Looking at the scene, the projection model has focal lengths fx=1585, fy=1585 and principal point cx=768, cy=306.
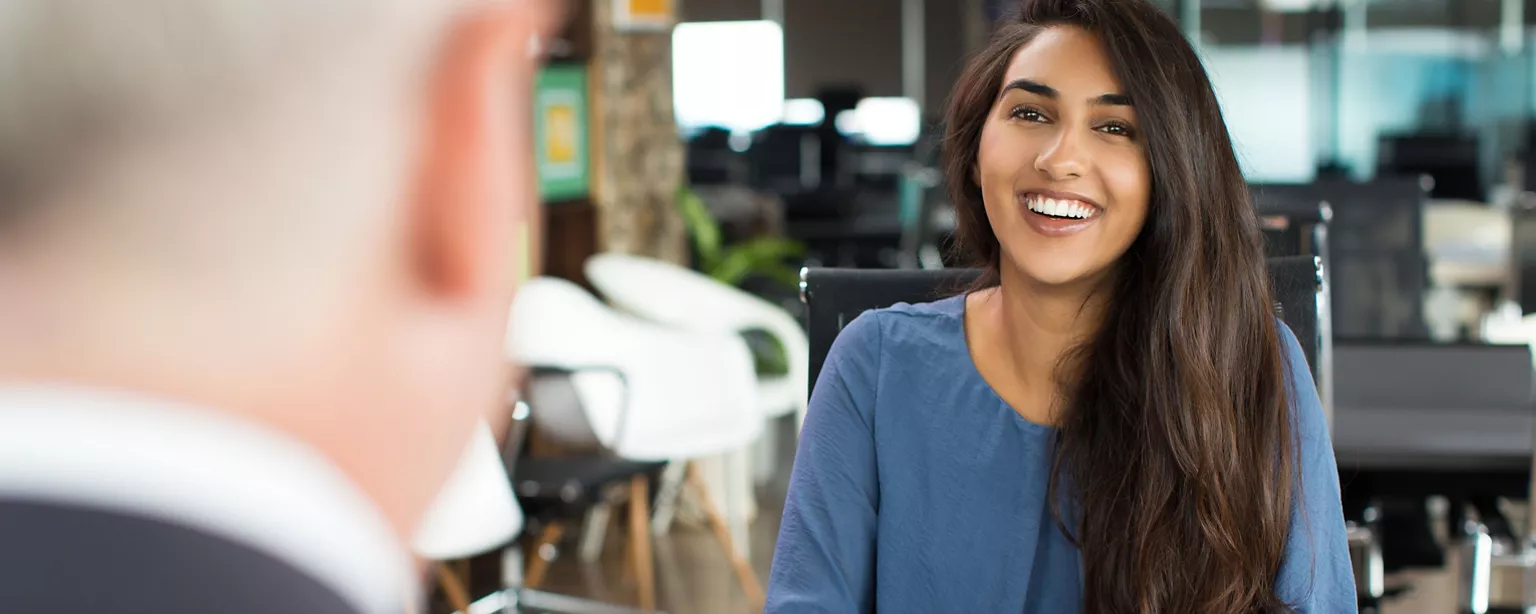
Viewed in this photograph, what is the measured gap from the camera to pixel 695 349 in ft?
13.7

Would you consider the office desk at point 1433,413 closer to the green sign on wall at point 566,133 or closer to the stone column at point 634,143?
the green sign on wall at point 566,133

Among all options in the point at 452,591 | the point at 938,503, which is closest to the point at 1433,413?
the point at 938,503

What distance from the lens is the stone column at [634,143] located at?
16.2ft

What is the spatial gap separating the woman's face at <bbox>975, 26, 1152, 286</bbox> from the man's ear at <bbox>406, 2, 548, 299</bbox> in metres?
1.25

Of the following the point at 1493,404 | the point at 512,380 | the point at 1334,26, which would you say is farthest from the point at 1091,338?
the point at 1334,26

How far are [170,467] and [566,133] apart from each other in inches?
180

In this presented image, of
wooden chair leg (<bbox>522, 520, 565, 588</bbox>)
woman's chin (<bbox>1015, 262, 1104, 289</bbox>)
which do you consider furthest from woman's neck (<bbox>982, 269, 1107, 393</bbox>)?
wooden chair leg (<bbox>522, 520, 565, 588</bbox>)

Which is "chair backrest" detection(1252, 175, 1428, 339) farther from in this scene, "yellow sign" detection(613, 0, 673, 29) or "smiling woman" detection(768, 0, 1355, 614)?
"smiling woman" detection(768, 0, 1355, 614)

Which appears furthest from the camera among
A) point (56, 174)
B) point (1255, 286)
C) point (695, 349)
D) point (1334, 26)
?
point (1334, 26)

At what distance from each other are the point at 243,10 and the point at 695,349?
3.98m

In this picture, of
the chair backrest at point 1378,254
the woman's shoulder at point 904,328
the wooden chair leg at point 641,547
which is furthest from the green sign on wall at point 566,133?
the woman's shoulder at point 904,328

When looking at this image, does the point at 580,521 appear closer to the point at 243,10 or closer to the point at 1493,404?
the point at 1493,404

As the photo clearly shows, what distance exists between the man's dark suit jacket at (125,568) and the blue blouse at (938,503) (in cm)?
132

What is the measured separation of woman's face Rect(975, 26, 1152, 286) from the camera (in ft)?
4.75
